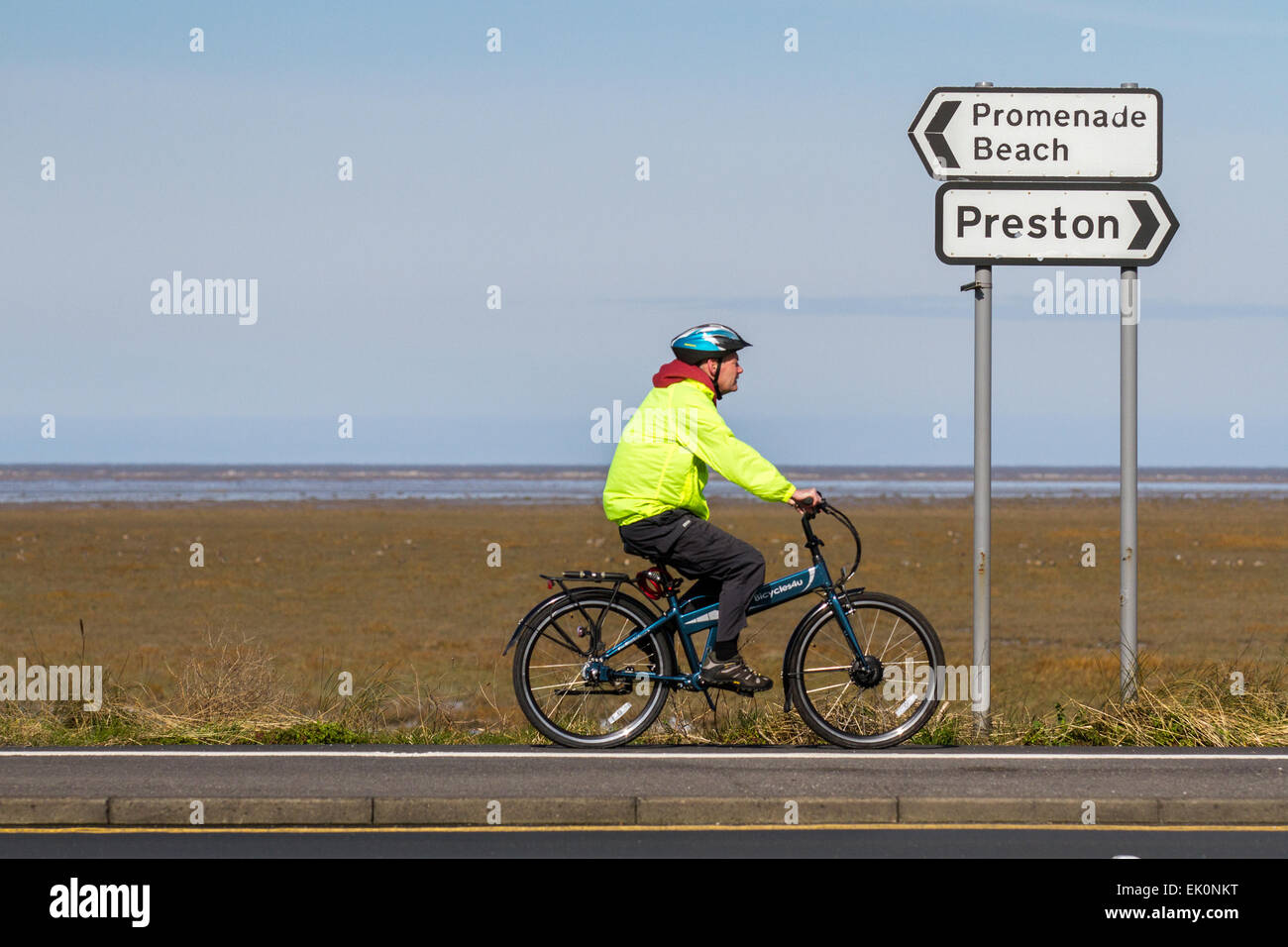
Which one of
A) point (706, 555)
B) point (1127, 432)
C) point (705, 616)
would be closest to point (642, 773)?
point (705, 616)

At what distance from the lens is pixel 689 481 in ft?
29.1

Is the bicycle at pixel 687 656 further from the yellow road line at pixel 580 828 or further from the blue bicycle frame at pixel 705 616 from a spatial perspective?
the yellow road line at pixel 580 828

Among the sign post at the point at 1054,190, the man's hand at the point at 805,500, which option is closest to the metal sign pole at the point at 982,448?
the sign post at the point at 1054,190

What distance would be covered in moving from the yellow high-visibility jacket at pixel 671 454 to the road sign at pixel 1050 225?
7.03 feet

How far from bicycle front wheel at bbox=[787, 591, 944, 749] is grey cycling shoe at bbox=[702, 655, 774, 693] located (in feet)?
0.76

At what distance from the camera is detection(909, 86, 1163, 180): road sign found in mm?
10086

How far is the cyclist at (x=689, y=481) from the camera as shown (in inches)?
345

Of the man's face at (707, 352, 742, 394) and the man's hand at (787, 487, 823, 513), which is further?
the man's face at (707, 352, 742, 394)

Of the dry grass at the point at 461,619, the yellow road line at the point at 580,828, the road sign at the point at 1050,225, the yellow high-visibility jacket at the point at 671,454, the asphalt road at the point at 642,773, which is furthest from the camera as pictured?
the road sign at the point at 1050,225

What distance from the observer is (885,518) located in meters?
63.8

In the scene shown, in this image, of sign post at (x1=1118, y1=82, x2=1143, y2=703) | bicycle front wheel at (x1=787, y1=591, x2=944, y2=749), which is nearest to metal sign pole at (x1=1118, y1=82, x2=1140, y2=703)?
sign post at (x1=1118, y1=82, x2=1143, y2=703)

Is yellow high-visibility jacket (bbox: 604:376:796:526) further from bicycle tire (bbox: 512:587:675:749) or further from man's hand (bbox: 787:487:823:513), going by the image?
bicycle tire (bbox: 512:587:675:749)
